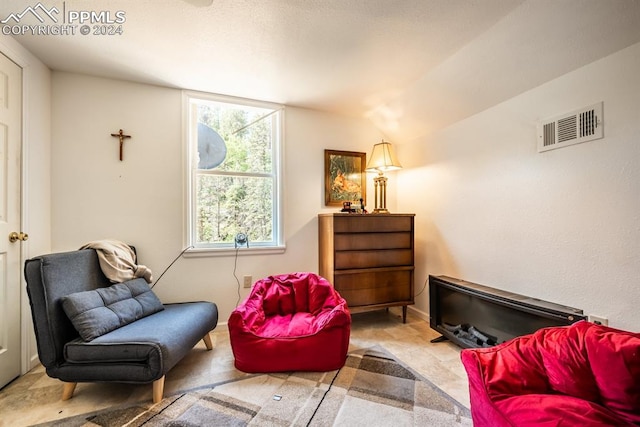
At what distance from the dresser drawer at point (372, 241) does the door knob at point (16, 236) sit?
2251 millimetres

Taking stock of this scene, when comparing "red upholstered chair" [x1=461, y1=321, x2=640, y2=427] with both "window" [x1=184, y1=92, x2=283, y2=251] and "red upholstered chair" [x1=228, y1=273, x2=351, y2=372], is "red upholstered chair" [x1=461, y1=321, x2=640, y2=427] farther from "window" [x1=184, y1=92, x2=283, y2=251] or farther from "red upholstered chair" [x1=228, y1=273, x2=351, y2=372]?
"window" [x1=184, y1=92, x2=283, y2=251]

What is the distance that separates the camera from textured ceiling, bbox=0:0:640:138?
145 centimetres

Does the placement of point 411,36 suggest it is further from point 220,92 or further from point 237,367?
point 237,367

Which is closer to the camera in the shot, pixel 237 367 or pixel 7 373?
pixel 7 373

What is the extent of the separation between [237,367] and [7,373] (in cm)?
142

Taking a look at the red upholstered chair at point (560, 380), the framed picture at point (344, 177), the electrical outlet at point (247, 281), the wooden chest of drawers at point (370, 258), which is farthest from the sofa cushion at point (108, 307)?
the red upholstered chair at point (560, 380)

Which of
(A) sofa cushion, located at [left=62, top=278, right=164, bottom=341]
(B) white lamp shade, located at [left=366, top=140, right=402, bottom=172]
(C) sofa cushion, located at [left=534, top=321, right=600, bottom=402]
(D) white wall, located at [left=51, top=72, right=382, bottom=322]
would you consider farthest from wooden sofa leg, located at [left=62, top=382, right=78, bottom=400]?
(B) white lamp shade, located at [left=366, top=140, right=402, bottom=172]

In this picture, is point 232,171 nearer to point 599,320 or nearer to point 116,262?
point 116,262

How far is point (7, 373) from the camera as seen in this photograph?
1646 mm

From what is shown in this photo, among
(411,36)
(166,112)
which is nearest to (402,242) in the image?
(411,36)

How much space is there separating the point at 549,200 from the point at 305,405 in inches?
79.1

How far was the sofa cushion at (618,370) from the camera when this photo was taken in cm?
94

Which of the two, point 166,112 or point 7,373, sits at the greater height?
point 166,112

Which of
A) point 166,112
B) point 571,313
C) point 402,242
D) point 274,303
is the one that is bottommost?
point 274,303
